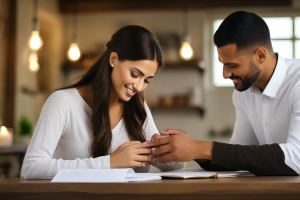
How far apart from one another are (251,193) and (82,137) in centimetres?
93

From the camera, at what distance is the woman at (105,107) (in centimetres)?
170

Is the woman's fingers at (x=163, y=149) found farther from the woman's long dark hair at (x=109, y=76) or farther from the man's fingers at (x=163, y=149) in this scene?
the woman's long dark hair at (x=109, y=76)

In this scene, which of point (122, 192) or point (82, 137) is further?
point (82, 137)

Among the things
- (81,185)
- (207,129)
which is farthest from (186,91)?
(81,185)

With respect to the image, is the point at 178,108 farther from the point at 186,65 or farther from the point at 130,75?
the point at 130,75

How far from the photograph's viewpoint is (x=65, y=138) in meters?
1.87

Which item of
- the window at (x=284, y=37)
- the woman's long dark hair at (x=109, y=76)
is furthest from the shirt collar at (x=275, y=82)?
the window at (x=284, y=37)

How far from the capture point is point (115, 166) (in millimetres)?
1540

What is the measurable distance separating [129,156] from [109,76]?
0.54 m

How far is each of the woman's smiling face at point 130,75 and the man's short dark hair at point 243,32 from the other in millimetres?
335

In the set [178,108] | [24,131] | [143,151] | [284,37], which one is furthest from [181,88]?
[143,151]

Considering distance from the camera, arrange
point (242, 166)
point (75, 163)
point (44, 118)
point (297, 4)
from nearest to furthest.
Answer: point (242, 166), point (75, 163), point (44, 118), point (297, 4)

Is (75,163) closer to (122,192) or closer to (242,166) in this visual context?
(122,192)

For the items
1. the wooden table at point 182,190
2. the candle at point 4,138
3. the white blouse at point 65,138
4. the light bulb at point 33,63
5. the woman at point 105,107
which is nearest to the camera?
the wooden table at point 182,190
